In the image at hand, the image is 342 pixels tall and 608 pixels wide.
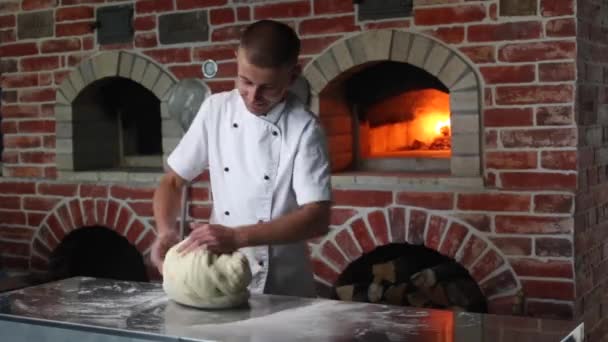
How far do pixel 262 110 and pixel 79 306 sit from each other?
2.40 feet

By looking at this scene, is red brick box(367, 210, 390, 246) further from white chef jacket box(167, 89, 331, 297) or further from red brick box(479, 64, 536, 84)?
white chef jacket box(167, 89, 331, 297)

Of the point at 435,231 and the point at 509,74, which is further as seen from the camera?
the point at 435,231

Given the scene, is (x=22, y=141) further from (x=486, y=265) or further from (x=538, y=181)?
(x=538, y=181)

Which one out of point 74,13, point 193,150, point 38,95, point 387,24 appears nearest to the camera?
point 193,150

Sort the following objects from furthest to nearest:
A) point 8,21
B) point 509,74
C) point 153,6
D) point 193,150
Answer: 1. point 8,21
2. point 153,6
3. point 509,74
4. point 193,150

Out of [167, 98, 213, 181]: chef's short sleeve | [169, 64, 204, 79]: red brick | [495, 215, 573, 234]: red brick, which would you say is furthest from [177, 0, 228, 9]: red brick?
[495, 215, 573, 234]: red brick

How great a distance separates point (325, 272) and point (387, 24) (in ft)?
3.69

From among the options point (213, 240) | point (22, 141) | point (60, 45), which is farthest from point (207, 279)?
point (22, 141)

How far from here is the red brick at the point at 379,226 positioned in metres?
3.63

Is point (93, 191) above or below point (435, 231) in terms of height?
above

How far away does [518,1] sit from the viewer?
3.31 m

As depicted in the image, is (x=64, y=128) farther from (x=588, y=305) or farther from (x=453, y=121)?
(x=588, y=305)

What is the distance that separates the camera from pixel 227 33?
3930 millimetres

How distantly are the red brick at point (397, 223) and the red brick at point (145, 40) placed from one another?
4.79ft
